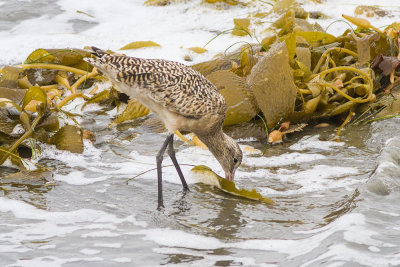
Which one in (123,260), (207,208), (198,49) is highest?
(198,49)

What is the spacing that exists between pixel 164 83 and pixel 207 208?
97cm

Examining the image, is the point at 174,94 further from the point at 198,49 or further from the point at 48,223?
the point at 198,49

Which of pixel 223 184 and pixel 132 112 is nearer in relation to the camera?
pixel 223 184

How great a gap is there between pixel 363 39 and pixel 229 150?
1.83 meters

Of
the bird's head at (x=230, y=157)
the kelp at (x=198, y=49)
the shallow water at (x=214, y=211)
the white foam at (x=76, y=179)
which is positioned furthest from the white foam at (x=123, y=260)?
the kelp at (x=198, y=49)

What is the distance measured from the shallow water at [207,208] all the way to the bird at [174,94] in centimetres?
23

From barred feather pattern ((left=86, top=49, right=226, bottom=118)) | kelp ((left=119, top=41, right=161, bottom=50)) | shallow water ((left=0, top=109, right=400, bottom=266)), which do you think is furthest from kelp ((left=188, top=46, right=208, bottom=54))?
barred feather pattern ((left=86, top=49, right=226, bottom=118))

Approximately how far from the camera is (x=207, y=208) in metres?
3.84

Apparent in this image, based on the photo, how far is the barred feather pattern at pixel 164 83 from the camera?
4246 millimetres

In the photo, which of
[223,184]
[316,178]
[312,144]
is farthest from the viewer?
Result: [312,144]

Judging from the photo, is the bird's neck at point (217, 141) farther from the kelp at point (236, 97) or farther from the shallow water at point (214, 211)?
the kelp at point (236, 97)

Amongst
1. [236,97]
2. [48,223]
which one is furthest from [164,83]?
[48,223]

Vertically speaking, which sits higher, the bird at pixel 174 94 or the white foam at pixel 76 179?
the bird at pixel 174 94

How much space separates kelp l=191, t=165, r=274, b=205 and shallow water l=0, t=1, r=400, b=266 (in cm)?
5
